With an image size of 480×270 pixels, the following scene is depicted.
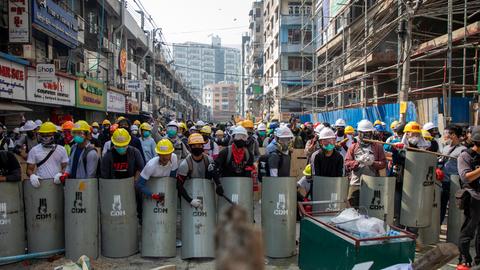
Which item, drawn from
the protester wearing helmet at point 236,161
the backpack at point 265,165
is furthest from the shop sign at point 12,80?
the backpack at point 265,165

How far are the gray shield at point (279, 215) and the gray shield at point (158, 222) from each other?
1298 mm

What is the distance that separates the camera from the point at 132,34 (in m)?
31.4

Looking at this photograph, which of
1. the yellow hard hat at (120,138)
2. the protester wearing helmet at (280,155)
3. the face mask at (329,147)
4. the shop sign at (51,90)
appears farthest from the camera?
the shop sign at (51,90)

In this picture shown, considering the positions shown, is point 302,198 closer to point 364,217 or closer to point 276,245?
point 276,245

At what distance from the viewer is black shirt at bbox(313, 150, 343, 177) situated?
5.68 meters

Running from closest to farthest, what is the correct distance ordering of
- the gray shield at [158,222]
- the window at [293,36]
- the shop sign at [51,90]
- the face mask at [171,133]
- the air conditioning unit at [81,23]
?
1. the gray shield at [158,222]
2. the face mask at [171,133]
3. the shop sign at [51,90]
4. the air conditioning unit at [81,23]
5. the window at [293,36]

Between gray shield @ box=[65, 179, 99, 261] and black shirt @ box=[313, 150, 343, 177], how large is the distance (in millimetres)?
3146

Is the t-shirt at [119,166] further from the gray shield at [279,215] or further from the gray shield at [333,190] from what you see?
the gray shield at [333,190]

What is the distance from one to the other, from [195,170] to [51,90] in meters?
12.2

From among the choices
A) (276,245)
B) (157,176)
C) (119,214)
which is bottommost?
(276,245)

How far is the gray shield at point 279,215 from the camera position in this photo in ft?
17.3

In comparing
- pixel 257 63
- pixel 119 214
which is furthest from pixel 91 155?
pixel 257 63

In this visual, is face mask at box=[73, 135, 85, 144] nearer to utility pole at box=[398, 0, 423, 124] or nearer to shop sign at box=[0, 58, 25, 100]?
shop sign at box=[0, 58, 25, 100]

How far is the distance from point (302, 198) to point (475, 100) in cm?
712
